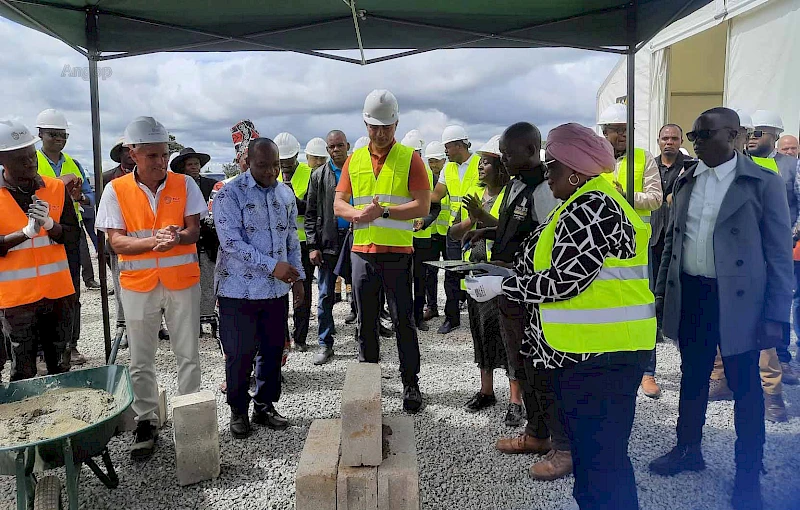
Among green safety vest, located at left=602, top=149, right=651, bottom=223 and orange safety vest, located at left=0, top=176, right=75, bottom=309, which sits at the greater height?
green safety vest, located at left=602, top=149, right=651, bottom=223

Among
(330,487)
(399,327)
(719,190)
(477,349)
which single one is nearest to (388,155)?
(399,327)

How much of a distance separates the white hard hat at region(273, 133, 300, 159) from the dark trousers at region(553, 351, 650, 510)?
4438mm

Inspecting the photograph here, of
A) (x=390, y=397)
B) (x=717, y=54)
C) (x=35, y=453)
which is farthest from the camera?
(x=717, y=54)

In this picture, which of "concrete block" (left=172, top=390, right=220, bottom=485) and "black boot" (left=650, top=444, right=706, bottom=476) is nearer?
"concrete block" (left=172, top=390, right=220, bottom=485)

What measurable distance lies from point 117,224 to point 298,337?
8.92ft

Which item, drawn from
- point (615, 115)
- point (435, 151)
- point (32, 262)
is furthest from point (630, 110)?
point (435, 151)

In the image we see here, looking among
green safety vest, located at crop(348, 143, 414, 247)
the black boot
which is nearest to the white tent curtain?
the black boot

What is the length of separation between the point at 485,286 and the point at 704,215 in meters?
1.38

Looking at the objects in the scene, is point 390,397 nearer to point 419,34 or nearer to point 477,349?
point 477,349

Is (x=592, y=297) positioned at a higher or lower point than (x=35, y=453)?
higher

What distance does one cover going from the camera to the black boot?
3184 mm

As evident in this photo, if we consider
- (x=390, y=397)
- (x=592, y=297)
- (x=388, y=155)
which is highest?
(x=388, y=155)

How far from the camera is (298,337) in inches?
224

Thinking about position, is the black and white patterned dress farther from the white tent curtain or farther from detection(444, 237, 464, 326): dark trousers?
the white tent curtain
